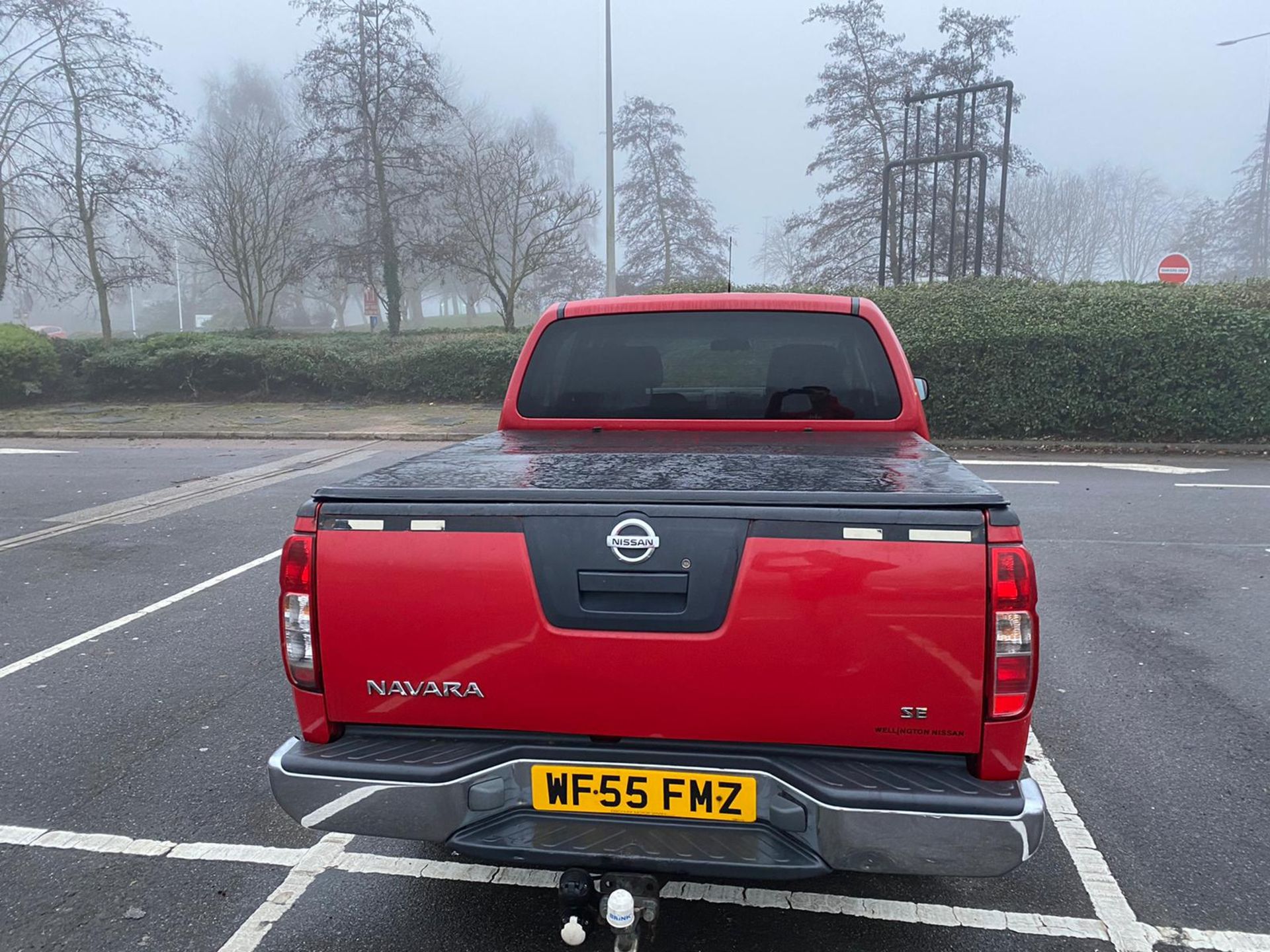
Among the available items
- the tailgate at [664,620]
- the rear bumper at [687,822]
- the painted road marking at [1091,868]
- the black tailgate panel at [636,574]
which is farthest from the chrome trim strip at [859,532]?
the painted road marking at [1091,868]

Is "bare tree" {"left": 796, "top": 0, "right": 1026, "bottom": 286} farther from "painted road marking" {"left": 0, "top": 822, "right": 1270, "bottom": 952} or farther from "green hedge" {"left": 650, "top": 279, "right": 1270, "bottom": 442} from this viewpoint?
"painted road marking" {"left": 0, "top": 822, "right": 1270, "bottom": 952}

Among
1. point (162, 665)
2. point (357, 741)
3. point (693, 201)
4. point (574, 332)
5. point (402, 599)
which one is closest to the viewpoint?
point (402, 599)

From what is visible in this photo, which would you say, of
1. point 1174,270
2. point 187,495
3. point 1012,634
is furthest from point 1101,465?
point 187,495

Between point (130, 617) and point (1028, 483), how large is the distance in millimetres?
9406

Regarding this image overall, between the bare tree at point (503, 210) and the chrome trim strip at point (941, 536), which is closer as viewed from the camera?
the chrome trim strip at point (941, 536)

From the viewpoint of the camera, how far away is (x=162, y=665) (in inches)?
193

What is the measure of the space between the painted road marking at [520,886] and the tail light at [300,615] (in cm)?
94

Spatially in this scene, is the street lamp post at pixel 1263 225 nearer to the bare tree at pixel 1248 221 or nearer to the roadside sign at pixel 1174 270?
the bare tree at pixel 1248 221

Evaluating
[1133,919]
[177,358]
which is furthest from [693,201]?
[1133,919]

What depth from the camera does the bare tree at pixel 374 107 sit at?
28.8 metres

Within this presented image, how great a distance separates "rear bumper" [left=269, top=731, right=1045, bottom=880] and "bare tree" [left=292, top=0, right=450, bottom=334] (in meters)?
28.5

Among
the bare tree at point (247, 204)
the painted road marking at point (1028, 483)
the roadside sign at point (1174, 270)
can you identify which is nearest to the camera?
the painted road marking at point (1028, 483)

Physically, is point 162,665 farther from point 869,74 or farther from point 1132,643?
point 869,74

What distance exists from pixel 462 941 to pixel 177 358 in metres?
21.2
